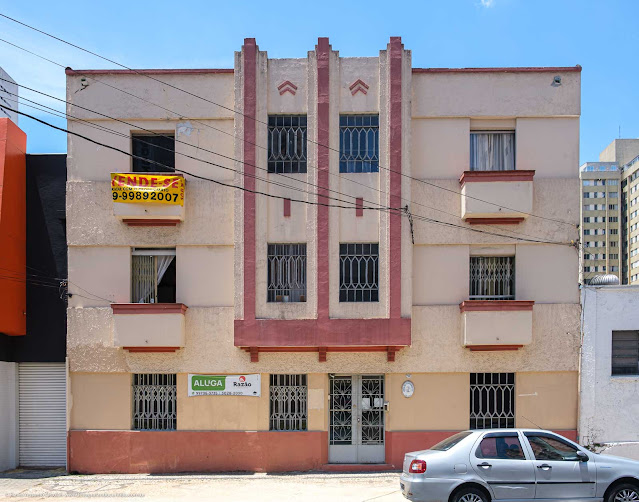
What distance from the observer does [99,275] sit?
49.1 feet

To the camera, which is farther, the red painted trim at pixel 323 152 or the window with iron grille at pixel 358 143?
the window with iron grille at pixel 358 143

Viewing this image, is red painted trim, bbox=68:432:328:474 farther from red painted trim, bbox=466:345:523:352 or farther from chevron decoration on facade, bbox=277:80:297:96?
chevron decoration on facade, bbox=277:80:297:96

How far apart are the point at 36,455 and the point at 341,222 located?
9.01 meters

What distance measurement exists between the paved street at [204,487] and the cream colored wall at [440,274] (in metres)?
3.96

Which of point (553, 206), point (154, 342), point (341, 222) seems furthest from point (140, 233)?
point (553, 206)

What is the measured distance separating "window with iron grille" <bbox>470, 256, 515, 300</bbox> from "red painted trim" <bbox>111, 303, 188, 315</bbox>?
264 inches

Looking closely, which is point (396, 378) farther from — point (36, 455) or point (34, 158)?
point (34, 158)

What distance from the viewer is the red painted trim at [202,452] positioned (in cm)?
1460

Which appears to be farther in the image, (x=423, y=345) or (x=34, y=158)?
(x=34, y=158)

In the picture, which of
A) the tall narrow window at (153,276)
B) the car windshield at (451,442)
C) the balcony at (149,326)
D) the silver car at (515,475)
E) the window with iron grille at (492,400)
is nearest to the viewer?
the silver car at (515,475)

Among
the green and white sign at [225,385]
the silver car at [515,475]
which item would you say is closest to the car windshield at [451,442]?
the silver car at [515,475]

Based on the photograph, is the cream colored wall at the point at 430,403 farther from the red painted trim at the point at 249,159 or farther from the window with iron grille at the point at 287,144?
the window with iron grille at the point at 287,144

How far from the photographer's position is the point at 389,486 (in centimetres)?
1320

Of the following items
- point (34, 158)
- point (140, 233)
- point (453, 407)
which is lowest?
point (453, 407)
